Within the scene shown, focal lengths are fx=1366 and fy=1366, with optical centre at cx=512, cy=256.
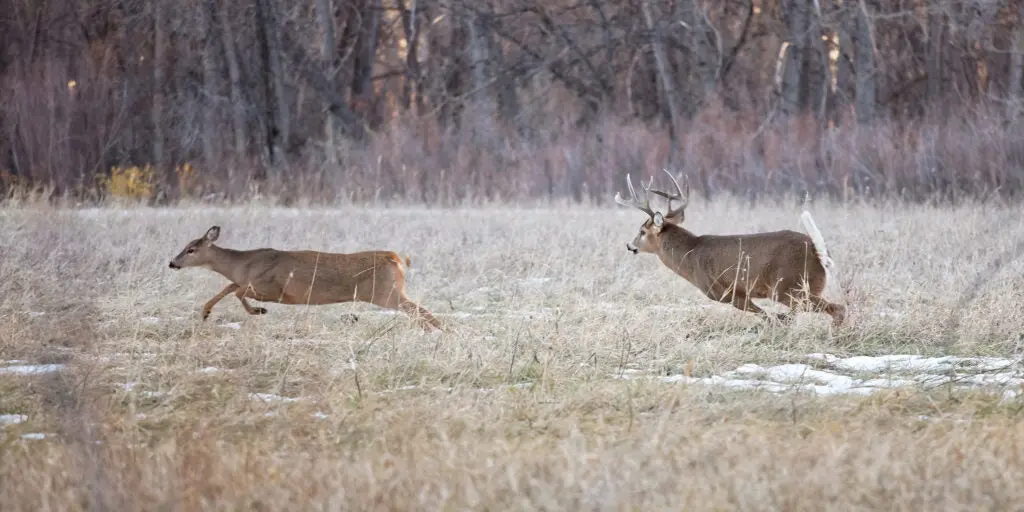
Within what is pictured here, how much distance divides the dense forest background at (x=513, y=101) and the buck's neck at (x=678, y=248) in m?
8.57

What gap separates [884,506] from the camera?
4336mm

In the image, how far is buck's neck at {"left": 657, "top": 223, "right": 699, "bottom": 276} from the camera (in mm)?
9742

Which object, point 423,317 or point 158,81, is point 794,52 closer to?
point 158,81

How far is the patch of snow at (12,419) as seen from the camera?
5.75 m

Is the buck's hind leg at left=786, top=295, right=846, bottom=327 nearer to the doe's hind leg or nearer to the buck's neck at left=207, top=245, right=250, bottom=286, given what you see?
the doe's hind leg

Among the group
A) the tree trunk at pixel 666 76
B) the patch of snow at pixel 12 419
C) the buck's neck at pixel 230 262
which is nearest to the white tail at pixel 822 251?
the buck's neck at pixel 230 262

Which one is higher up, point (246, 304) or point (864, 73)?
point (864, 73)

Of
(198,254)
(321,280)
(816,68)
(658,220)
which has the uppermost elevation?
(816,68)

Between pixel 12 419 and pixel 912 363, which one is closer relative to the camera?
pixel 12 419

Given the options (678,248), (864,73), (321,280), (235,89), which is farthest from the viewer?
(235,89)

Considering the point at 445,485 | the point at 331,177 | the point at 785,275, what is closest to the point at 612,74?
the point at 331,177

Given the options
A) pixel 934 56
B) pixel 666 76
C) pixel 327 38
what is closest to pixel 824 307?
pixel 666 76

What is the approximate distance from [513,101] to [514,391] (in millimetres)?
23809

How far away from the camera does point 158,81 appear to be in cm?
2511
